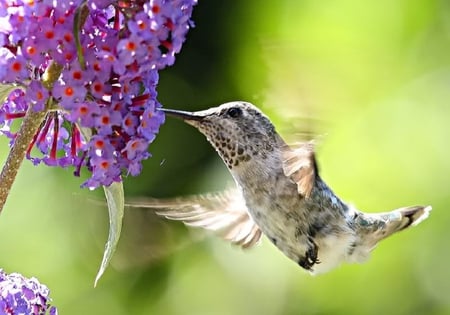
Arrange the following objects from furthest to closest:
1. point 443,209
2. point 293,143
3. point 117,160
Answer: point 443,209 < point 293,143 < point 117,160

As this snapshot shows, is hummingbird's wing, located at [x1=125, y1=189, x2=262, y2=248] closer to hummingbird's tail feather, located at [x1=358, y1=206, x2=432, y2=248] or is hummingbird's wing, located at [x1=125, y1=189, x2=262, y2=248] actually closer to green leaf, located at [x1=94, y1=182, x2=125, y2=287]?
hummingbird's tail feather, located at [x1=358, y1=206, x2=432, y2=248]

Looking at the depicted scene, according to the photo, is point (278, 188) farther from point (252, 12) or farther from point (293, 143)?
point (252, 12)

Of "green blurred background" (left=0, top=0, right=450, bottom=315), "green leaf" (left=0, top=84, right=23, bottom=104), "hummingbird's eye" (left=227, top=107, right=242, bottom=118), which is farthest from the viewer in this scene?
"green blurred background" (left=0, top=0, right=450, bottom=315)

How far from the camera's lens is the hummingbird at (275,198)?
9.43ft

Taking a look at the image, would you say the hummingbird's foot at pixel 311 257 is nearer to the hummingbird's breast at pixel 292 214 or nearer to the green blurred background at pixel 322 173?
the hummingbird's breast at pixel 292 214

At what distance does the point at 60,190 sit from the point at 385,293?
170 centimetres

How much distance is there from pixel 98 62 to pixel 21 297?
57cm

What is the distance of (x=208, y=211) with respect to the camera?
3.11 meters

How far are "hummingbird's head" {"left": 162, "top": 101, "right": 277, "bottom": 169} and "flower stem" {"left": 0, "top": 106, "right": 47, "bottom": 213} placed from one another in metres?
0.87

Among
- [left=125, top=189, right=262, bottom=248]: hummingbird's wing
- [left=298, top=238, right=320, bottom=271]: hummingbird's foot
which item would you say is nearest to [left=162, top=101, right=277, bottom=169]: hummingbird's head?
[left=125, top=189, right=262, bottom=248]: hummingbird's wing

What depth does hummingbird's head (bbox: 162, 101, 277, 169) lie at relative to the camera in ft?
9.41

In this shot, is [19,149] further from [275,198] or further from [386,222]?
[386,222]

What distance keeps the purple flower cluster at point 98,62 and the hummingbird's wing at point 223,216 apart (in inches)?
39.2

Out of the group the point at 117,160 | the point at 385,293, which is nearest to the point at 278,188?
the point at 117,160
